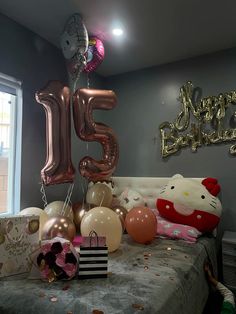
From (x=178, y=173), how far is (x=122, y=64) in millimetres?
1472

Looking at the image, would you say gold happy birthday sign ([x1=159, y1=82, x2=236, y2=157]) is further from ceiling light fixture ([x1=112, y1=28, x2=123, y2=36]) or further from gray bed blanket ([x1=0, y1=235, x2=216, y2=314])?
gray bed blanket ([x1=0, y1=235, x2=216, y2=314])

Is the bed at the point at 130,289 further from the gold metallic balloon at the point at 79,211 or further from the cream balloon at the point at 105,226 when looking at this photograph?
the gold metallic balloon at the point at 79,211

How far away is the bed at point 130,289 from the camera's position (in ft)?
3.43

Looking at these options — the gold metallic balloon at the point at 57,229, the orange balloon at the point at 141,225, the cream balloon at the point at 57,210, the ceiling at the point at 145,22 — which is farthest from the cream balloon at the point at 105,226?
the ceiling at the point at 145,22

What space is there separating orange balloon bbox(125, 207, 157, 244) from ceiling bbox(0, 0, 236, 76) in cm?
161

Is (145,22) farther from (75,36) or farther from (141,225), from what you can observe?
(141,225)

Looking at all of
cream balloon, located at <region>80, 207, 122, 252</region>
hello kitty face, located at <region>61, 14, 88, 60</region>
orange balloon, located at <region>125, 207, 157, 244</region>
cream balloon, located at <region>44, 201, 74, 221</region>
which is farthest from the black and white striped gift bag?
hello kitty face, located at <region>61, 14, 88, 60</region>

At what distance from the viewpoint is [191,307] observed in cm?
144

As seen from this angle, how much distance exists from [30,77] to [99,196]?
1286mm

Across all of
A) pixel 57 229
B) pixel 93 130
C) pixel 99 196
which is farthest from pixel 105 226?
pixel 93 130

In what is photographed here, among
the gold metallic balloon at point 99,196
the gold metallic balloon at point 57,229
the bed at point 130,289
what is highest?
the gold metallic balloon at point 99,196

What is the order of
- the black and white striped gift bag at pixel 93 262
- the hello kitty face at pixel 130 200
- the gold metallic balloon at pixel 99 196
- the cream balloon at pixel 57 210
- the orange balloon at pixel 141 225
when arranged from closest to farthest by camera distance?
the black and white striped gift bag at pixel 93 262 → the orange balloon at pixel 141 225 → the cream balloon at pixel 57 210 → the gold metallic balloon at pixel 99 196 → the hello kitty face at pixel 130 200

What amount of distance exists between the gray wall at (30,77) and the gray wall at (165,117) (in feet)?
3.39

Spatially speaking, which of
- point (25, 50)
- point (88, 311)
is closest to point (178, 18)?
point (25, 50)
